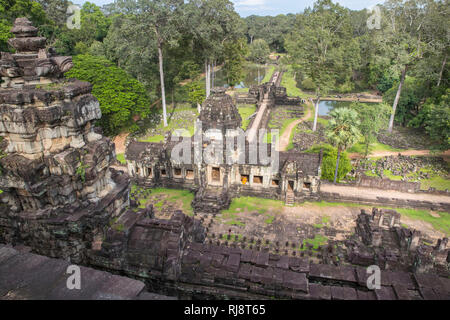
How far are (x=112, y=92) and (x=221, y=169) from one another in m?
18.1

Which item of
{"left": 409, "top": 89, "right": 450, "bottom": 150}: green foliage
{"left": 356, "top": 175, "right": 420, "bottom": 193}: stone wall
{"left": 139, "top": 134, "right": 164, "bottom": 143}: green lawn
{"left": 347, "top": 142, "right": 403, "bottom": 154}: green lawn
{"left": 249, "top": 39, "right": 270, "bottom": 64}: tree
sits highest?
{"left": 249, "top": 39, "right": 270, "bottom": 64}: tree

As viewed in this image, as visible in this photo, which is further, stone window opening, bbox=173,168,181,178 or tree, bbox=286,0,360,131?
tree, bbox=286,0,360,131

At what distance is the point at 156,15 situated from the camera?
1448 inches

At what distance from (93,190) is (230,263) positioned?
7.12 meters

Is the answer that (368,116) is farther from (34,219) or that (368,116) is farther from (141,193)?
(34,219)

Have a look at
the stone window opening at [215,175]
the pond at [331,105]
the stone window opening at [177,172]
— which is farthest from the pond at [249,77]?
the stone window opening at [215,175]

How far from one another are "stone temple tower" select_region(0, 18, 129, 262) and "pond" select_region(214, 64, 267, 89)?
196 ft

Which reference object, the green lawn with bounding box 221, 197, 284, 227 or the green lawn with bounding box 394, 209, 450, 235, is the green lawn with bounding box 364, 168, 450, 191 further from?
the green lawn with bounding box 221, 197, 284, 227

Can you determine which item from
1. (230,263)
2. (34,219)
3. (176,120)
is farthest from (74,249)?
(176,120)

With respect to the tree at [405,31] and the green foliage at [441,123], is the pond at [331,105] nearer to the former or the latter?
the tree at [405,31]

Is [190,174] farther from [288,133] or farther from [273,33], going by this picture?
[273,33]

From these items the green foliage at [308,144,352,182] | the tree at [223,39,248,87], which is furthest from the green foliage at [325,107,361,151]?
the tree at [223,39,248,87]

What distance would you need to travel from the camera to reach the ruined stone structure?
2467 cm

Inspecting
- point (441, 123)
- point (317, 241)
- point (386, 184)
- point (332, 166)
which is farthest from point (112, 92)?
point (441, 123)
